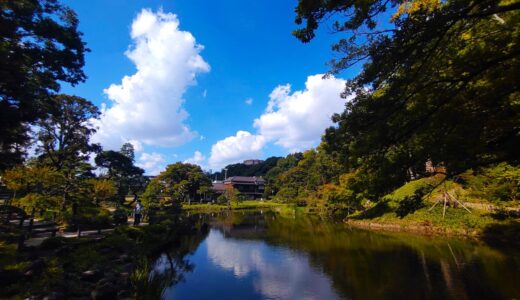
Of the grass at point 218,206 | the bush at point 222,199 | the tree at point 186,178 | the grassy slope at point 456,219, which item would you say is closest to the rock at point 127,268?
the grassy slope at point 456,219

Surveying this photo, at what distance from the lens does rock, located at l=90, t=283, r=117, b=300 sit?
747 cm

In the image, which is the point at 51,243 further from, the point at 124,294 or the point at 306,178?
the point at 306,178

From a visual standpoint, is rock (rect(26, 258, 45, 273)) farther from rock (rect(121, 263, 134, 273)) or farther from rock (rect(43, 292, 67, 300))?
rock (rect(121, 263, 134, 273))

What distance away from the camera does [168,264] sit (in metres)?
14.3

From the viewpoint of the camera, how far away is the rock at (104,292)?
747cm

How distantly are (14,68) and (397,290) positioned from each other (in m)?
14.5

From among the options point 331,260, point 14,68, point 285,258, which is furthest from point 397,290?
point 14,68

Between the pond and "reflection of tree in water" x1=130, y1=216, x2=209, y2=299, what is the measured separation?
0.32 meters

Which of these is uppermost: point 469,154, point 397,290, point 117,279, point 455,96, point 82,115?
point 82,115

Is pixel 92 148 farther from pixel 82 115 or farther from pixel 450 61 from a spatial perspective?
pixel 450 61

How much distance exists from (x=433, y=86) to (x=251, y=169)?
98.9 meters

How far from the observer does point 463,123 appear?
5008 mm

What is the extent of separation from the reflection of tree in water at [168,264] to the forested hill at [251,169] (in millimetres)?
74193

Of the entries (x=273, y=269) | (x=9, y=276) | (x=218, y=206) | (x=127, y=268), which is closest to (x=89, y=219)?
(x=127, y=268)
